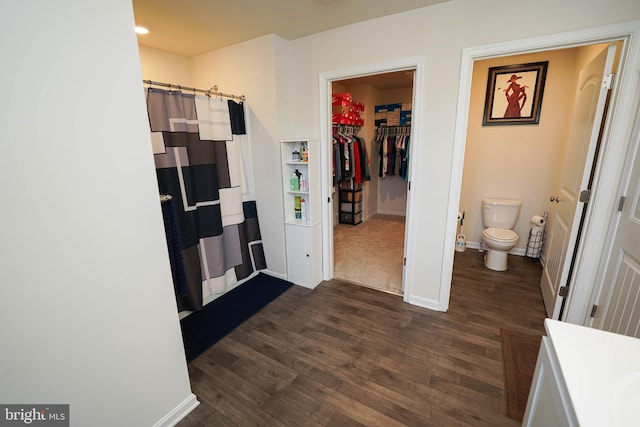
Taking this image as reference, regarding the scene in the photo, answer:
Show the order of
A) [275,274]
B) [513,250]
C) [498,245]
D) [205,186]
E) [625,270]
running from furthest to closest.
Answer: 1. [513,250]
2. [275,274]
3. [498,245]
4. [205,186]
5. [625,270]

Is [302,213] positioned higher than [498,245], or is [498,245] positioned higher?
[302,213]

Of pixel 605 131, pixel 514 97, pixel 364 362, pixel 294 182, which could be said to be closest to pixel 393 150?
pixel 514 97

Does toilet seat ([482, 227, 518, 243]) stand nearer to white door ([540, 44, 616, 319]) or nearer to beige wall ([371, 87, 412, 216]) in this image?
white door ([540, 44, 616, 319])

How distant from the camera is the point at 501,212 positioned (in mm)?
3166

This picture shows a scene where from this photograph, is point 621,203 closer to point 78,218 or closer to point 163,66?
point 78,218

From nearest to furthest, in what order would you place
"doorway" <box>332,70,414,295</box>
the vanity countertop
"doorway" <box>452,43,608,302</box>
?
the vanity countertop
"doorway" <box>452,43,608,302</box>
"doorway" <box>332,70,414,295</box>

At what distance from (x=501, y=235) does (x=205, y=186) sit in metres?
3.11

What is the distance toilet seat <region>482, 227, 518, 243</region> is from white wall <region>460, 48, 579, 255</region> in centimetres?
41

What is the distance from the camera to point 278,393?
159cm

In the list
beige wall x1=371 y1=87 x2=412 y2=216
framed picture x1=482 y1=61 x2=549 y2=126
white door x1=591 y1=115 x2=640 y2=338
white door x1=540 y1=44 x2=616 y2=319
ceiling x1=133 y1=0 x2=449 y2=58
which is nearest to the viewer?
white door x1=591 y1=115 x2=640 y2=338

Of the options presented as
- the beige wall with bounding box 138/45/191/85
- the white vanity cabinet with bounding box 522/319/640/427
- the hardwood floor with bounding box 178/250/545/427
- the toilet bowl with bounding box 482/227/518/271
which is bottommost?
the hardwood floor with bounding box 178/250/545/427

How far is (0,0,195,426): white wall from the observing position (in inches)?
35.2

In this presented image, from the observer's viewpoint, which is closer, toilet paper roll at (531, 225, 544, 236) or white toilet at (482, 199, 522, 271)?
white toilet at (482, 199, 522, 271)

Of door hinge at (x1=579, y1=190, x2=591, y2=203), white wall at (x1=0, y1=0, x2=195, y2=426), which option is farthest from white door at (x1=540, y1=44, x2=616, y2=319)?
white wall at (x1=0, y1=0, x2=195, y2=426)
